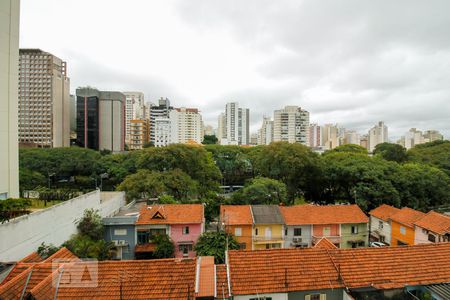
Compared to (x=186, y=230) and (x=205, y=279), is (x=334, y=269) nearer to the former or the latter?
(x=205, y=279)

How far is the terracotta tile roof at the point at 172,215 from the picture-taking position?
1730cm

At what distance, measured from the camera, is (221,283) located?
9375 millimetres

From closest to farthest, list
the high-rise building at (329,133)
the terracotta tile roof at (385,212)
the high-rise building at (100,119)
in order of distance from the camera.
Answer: the terracotta tile roof at (385,212)
the high-rise building at (100,119)
the high-rise building at (329,133)

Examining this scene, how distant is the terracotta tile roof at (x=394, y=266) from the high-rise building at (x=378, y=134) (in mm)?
115220

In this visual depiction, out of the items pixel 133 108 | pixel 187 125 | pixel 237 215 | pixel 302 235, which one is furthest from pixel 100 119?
pixel 302 235

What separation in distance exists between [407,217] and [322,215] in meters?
6.20

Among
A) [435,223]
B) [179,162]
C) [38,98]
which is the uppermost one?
[38,98]

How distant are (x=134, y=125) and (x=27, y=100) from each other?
2556 centimetres

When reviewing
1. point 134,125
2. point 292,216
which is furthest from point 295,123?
point 292,216

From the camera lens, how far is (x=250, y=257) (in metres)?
10.2

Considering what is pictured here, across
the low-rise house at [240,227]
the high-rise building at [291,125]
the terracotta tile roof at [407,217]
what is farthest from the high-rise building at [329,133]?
the low-rise house at [240,227]

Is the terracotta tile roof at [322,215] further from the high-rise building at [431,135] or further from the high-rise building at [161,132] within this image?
the high-rise building at [431,135]

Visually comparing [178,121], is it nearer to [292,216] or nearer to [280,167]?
[280,167]

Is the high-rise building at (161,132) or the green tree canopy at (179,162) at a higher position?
the high-rise building at (161,132)
